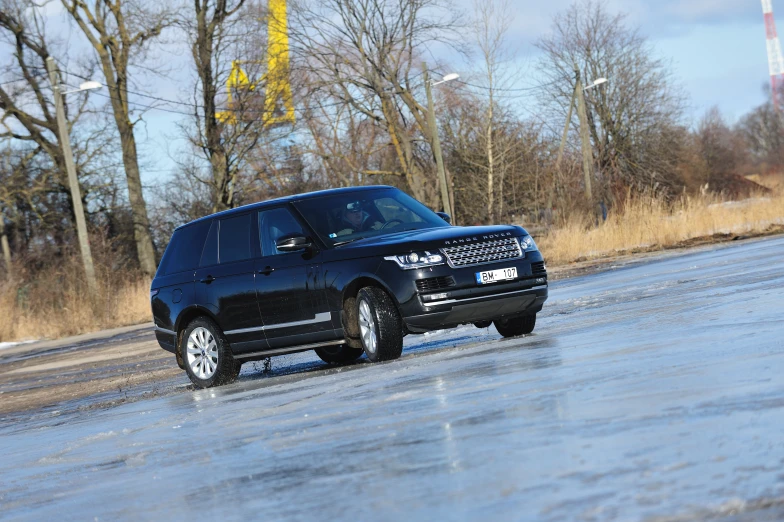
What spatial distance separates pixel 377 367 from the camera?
10.7m

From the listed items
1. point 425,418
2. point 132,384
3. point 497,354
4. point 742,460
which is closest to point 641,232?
point 132,384

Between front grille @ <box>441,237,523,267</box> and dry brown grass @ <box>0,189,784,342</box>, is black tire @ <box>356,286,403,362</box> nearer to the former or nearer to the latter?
front grille @ <box>441,237,523,267</box>

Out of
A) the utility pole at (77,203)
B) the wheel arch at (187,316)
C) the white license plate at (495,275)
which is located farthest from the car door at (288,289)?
the utility pole at (77,203)

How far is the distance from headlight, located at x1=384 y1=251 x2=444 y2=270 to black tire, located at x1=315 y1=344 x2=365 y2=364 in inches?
79.7

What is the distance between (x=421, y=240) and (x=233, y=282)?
2354mm

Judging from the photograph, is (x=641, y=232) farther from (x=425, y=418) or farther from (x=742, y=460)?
(x=742, y=460)

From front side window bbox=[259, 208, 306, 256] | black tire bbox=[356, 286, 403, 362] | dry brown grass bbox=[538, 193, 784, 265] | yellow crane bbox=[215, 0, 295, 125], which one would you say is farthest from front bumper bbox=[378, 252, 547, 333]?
yellow crane bbox=[215, 0, 295, 125]

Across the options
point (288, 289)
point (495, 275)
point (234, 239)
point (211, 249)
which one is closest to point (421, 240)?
point (495, 275)

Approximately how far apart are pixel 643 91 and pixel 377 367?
49.6 meters

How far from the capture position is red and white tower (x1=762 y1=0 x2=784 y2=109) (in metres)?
109

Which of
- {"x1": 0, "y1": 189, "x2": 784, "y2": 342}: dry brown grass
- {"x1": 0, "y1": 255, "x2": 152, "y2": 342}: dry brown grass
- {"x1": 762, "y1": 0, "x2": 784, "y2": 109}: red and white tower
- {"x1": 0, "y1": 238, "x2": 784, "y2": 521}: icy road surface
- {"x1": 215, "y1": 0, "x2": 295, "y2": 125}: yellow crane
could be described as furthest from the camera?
{"x1": 762, "y1": 0, "x2": 784, "y2": 109}: red and white tower

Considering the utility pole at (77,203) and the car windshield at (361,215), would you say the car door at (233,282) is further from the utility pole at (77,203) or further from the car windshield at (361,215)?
the utility pole at (77,203)

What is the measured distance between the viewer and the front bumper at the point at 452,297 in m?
10.8

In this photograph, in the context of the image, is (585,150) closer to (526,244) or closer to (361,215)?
(361,215)
